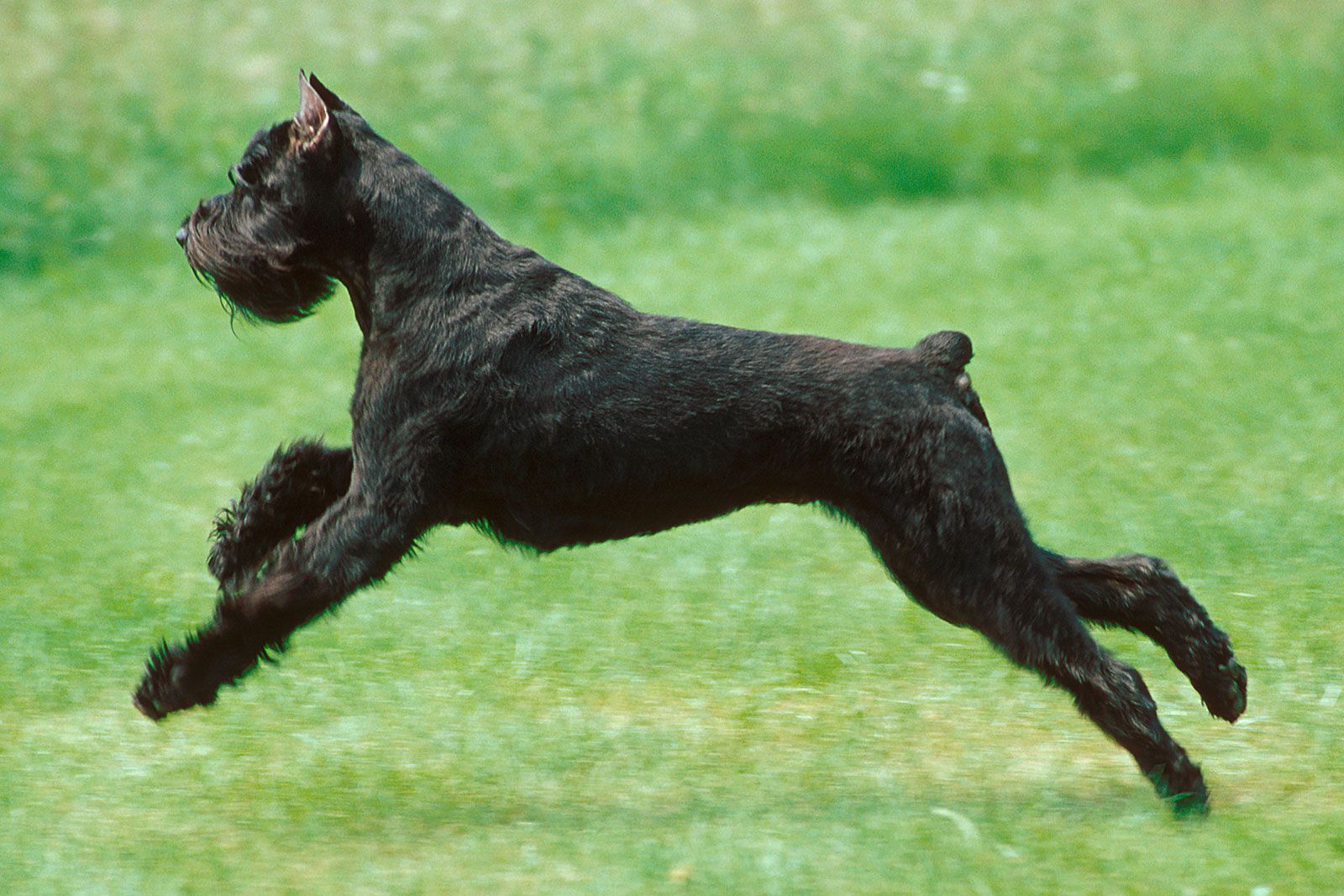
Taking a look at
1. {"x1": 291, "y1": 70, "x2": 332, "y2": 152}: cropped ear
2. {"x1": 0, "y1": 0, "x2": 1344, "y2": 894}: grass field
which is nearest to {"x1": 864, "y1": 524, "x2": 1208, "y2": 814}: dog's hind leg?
{"x1": 0, "y1": 0, "x2": 1344, "y2": 894}: grass field

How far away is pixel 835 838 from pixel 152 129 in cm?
1360

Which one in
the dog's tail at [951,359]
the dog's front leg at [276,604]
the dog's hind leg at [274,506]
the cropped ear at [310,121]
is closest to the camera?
the dog's front leg at [276,604]

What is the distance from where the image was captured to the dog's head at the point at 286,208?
5.58 m

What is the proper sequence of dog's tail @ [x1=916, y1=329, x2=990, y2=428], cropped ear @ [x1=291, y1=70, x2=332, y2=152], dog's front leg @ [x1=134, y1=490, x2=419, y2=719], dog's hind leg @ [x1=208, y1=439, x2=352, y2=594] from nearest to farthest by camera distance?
dog's front leg @ [x1=134, y1=490, x2=419, y2=719], dog's tail @ [x1=916, y1=329, x2=990, y2=428], cropped ear @ [x1=291, y1=70, x2=332, y2=152], dog's hind leg @ [x1=208, y1=439, x2=352, y2=594]

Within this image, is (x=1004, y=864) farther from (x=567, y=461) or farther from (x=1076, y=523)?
(x=1076, y=523)

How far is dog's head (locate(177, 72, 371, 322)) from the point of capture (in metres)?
5.58

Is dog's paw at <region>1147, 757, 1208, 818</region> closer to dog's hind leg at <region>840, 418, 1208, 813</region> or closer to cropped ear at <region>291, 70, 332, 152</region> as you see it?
dog's hind leg at <region>840, 418, 1208, 813</region>

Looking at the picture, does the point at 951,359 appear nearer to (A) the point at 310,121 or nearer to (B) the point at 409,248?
(B) the point at 409,248

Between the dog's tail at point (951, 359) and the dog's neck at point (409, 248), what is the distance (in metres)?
1.40

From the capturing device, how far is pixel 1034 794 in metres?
5.57

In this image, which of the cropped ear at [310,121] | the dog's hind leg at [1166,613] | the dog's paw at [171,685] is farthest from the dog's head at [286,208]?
the dog's hind leg at [1166,613]

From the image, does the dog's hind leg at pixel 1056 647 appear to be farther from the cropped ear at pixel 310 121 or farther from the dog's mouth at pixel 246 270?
the cropped ear at pixel 310 121

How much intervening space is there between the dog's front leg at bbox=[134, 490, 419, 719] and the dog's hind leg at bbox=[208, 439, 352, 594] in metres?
0.41

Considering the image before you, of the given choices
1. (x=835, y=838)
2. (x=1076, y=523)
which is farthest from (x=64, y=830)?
(x=1076, y=523)
